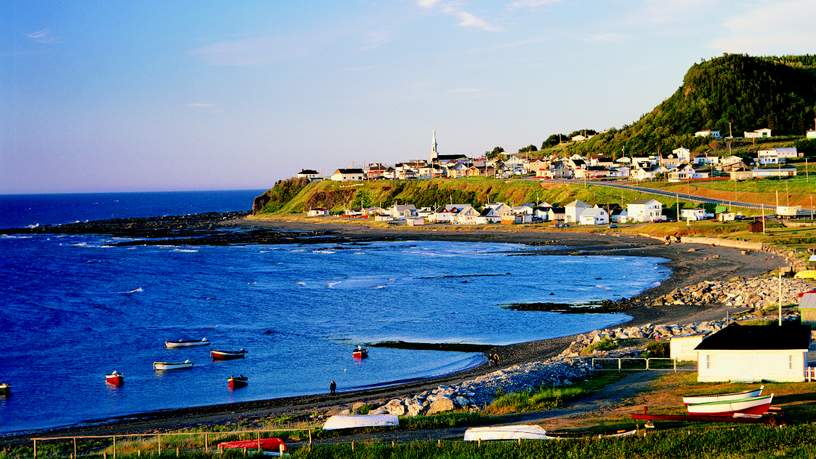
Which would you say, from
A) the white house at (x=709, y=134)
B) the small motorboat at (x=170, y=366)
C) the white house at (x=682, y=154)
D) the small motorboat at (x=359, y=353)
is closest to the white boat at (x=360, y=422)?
→ the small motorboat at (x=359, y=353)

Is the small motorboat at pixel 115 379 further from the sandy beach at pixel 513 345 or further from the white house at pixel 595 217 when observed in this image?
the white house at pixel 595 217

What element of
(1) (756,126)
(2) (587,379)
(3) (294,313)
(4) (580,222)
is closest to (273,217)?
(4) (580,222)

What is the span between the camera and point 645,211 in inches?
4724

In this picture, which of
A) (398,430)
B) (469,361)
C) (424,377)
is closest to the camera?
(398,430)

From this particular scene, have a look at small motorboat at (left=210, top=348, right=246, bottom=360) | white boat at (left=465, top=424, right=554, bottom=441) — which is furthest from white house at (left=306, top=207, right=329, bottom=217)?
white boat at (left=465, top=424, right=554, bottom=441)

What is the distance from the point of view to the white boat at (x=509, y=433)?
24703 mm

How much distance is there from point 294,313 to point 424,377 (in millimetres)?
25208

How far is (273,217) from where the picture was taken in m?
194

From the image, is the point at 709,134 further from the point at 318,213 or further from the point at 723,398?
the point at 723,398

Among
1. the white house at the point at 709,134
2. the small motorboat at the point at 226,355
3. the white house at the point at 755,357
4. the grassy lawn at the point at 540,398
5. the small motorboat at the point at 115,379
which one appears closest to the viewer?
the grassy lawn at the point at 540,398

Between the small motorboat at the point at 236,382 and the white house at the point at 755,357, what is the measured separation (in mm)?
21266

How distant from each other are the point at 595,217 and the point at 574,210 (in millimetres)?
5947

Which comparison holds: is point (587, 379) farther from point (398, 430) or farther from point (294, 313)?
point (294, 313)

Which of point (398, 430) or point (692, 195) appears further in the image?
point (692, 195)
